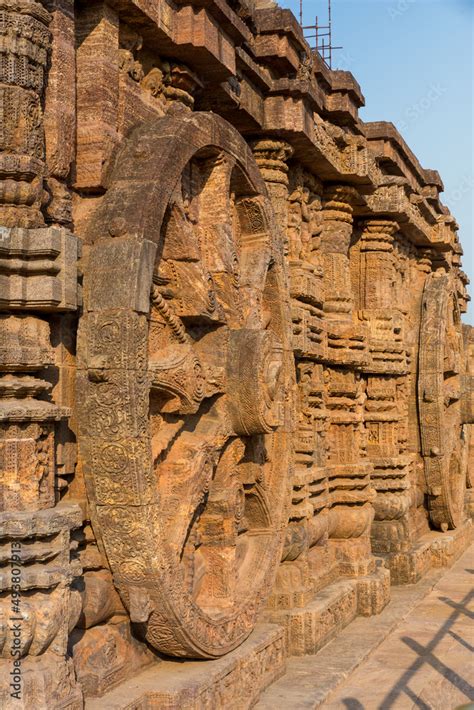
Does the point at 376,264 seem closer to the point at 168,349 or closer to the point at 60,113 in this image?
the point at 168,349

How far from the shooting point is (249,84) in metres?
6.29

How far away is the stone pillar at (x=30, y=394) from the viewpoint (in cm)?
352

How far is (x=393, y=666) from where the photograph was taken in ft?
21.1

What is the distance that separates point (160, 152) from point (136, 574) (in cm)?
191

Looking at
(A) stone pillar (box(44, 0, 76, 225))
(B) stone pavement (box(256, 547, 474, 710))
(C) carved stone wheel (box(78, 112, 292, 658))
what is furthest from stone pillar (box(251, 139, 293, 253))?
(B) stone pavement (box(256, 547, 474, 710))

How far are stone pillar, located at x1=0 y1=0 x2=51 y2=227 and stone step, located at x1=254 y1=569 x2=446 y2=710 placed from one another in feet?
9.82

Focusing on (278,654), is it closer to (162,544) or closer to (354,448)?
(162,544)

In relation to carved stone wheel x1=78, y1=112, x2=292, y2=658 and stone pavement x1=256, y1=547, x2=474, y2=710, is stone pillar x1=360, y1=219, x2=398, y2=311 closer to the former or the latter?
stone pavement x1=256, y1=547, x2=474, y2=710

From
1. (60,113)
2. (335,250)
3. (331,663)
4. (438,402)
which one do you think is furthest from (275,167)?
(438,402)

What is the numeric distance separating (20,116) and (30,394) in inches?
42.4

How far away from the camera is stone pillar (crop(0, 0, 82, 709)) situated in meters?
3.52

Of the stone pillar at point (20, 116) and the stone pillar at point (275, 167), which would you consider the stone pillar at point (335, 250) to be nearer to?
the stone pillar at point (275, 167)

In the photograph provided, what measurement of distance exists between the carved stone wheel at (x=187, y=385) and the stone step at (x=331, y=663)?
1.74ft

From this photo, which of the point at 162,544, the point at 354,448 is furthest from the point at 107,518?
the point at 354,448
